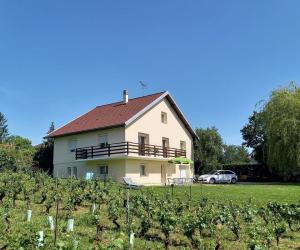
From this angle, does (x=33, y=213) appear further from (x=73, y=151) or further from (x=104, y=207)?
(x=73, y=151)

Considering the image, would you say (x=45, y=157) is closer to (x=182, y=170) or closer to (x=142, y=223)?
(x=182, y=170)

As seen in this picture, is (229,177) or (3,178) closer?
(3,178)

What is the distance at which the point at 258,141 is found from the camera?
2304 inches

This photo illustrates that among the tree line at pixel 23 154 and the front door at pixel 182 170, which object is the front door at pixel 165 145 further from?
the tree line at pixel 23 154

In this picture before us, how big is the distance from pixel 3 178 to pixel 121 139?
1709cm

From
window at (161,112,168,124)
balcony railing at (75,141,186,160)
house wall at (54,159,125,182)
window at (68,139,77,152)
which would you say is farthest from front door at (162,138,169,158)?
window at (68,139,77,152)

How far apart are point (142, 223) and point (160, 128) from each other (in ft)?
90.0

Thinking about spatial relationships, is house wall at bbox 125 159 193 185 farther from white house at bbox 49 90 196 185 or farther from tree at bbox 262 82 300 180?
tree at bbox 262 82 300 180

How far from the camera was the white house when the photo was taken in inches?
1350

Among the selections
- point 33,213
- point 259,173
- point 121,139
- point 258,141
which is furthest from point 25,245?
point 258,141

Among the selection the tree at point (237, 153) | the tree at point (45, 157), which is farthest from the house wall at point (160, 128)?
the tree at point (237, 153)

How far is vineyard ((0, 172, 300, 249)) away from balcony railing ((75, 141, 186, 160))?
1746cm

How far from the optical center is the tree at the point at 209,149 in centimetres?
4750

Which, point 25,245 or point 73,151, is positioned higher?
point 73,151
